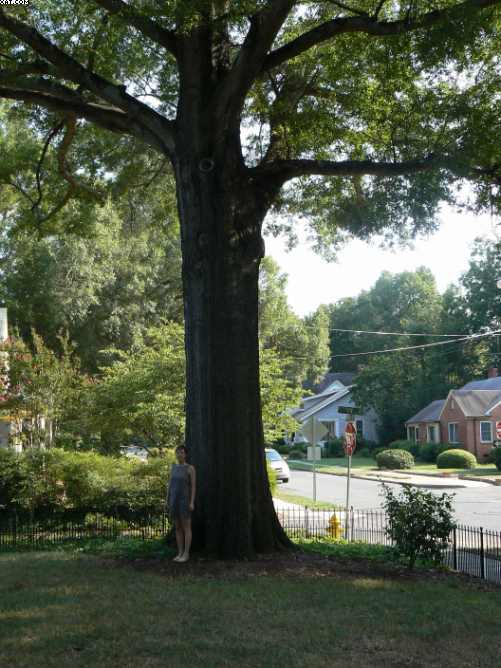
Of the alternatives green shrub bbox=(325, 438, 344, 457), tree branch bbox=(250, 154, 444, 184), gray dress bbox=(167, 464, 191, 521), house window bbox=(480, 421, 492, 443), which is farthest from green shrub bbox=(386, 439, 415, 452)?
gray dress bbox=(167, 464, 191, 521)

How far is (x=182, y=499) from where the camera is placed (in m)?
11.2

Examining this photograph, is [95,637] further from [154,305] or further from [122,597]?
[154,305]

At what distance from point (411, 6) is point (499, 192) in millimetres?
4105

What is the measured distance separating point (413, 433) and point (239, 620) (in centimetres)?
5955

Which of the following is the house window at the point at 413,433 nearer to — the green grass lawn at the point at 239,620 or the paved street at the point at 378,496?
the paved street at the point at 378,496

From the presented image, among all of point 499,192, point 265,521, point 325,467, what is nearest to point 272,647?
point 265,521

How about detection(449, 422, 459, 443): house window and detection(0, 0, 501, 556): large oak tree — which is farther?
detection(449, 422, 459, 443): house window

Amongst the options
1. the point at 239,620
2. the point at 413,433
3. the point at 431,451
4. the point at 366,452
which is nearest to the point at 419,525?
the point at 239,620

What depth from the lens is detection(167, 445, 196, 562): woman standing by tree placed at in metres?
11.1

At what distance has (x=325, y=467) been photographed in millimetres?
50438

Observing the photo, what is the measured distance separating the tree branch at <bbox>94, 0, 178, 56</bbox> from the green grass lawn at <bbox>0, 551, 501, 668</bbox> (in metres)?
8.12

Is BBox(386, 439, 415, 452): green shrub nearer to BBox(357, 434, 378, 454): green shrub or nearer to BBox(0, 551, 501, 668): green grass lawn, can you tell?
BBox(357, 434, 378, 454): green shrub

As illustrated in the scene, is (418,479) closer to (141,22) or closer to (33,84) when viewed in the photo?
(33,84)

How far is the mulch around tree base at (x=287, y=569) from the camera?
399 inches
